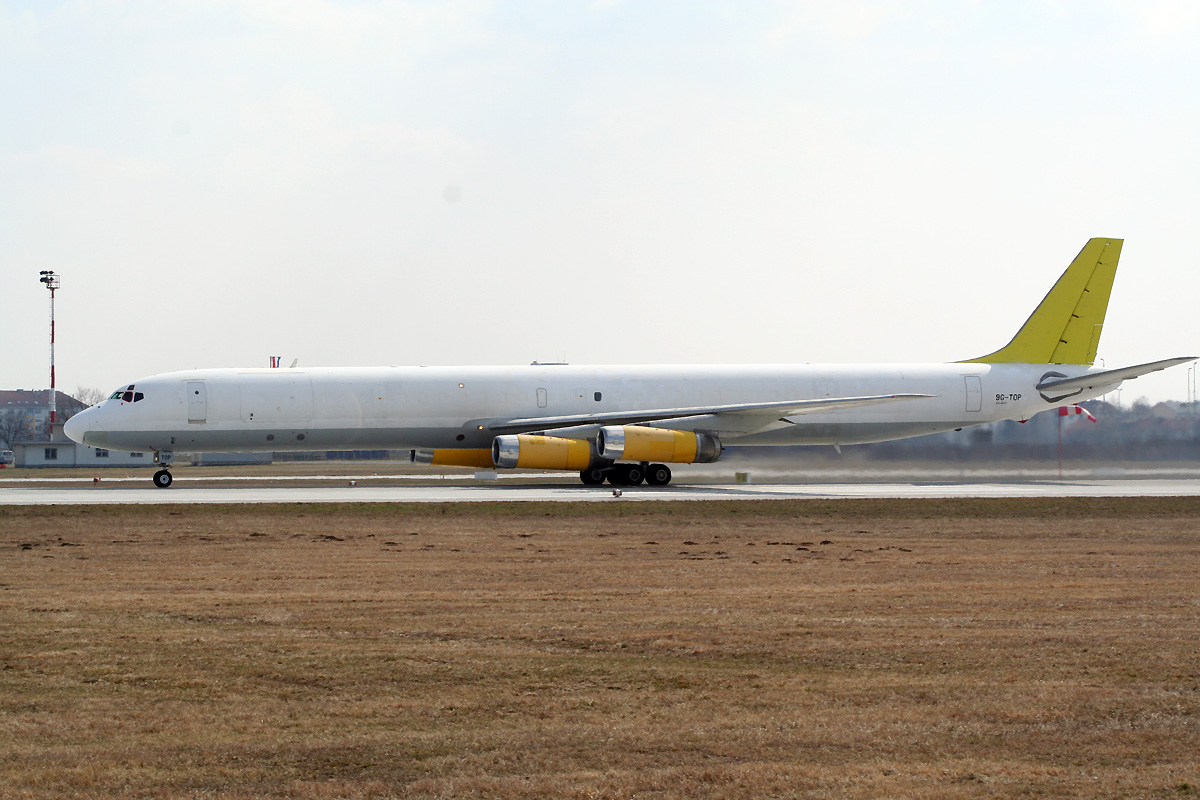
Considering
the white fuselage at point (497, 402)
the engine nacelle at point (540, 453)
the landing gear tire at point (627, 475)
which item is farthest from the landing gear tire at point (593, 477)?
the white fuselage at point (497, 402)

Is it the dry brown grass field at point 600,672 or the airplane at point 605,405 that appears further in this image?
the airplane at point 605,405

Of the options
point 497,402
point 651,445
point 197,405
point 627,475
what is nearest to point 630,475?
point 627,475

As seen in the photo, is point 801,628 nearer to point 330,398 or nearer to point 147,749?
point 147,749

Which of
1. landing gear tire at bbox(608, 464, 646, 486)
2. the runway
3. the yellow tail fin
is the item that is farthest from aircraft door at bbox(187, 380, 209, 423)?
the yellow tail fin

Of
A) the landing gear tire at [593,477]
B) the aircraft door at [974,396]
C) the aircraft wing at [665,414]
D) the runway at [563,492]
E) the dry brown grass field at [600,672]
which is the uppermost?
the aircraft door at [974,396]

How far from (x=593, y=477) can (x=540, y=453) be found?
2671mm

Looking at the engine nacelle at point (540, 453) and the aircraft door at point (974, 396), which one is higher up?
the aircraft door at point (974, 396)

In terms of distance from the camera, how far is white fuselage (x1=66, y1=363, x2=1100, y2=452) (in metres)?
37.5

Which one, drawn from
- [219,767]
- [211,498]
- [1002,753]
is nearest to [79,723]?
[219,767]

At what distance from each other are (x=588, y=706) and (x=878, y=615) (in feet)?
16.1

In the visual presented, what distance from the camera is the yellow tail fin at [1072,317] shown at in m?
43.6

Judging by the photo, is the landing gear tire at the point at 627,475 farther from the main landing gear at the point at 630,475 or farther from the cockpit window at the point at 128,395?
the cockpit window at the point at 128,395

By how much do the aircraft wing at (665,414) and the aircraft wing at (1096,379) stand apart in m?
6.61

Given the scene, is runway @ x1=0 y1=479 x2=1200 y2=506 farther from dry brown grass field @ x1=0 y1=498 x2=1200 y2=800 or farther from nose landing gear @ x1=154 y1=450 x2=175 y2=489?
dry brown grass field @ x1=0 y1=498 x2=1200 y2=800
